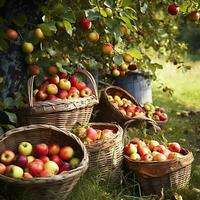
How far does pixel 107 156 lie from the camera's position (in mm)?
3521

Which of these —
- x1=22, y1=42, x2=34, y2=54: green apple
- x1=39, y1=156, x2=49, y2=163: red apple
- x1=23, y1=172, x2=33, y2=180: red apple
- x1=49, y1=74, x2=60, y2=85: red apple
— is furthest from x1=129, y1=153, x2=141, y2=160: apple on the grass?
x1=22, y1=42, x2=34, y2=54: green apple

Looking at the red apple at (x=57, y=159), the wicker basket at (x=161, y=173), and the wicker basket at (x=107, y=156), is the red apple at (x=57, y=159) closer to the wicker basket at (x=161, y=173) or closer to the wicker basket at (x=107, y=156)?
the wicker basket at (x=107, y=156)

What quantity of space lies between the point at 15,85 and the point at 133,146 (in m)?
0.97

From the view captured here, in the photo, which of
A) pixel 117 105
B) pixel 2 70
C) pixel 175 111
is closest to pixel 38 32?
pixel 2 70

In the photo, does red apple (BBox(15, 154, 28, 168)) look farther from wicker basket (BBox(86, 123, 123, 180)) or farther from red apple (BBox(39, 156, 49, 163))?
wicker basket (BBox(86, 123, 123, 180))

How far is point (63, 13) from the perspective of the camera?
3.34m

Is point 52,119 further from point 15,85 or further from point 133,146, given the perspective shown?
point 133,146

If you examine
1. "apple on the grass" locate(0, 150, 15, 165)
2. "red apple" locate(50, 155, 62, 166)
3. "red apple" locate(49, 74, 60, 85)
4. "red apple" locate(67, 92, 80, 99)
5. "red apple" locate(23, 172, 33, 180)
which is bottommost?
"red apple" locate(50, 155, 62, 166)

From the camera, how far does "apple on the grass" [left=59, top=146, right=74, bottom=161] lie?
10.8ft

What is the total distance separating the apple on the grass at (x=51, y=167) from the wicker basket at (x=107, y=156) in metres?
0.37

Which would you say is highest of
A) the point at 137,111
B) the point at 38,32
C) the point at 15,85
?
the point at 38,32

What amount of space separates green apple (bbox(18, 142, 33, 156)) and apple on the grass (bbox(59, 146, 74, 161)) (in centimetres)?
21

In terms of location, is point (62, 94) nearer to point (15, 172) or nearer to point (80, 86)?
point (80, 86)

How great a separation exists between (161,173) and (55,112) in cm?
85
